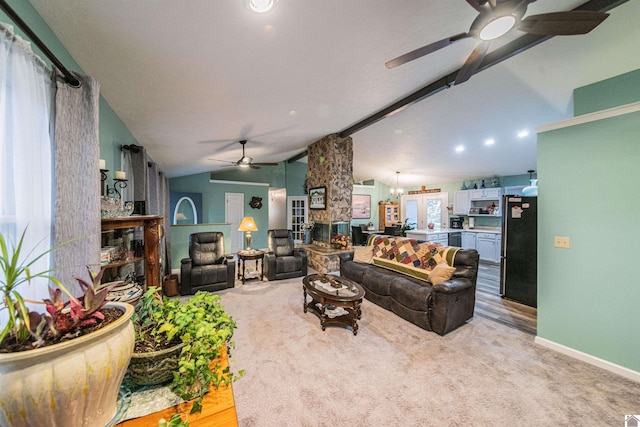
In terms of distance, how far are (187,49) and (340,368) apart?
9.62ft

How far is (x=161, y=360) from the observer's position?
792 mm

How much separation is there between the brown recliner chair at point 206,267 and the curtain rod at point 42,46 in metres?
3.05

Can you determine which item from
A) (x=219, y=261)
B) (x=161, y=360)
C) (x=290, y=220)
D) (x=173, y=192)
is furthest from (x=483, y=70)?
(x=173, y=192)

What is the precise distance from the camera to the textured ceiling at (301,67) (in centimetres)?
155

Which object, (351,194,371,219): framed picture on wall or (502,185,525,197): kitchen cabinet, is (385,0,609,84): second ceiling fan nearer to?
(502,185,525,197): kitchen cabinet

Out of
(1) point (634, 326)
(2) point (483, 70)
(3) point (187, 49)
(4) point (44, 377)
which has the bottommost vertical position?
(1) point (634, 326)

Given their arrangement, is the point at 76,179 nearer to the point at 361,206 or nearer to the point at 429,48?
the point at 429,48

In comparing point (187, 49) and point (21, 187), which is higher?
point (187, 49)

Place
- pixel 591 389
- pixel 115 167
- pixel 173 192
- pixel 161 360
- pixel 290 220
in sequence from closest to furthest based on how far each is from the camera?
pixel 161 360, pixel 591 389, pixel 115 167, pixel 173 192, pixel 290 220

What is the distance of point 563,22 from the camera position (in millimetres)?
1561

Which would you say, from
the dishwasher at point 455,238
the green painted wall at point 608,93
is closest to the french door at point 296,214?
the dishwasher at point 455,238

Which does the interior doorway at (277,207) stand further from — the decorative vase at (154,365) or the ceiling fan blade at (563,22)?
the decorative vase at (154,365)

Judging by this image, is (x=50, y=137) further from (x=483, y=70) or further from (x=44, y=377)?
(x=483, y=70)

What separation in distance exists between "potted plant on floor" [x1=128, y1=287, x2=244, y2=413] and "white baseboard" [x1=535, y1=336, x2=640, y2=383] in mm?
3285
